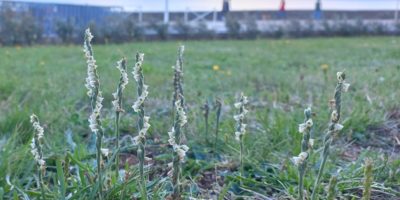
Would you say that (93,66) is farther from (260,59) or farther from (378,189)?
(260,59)

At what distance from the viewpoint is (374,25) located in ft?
49.7

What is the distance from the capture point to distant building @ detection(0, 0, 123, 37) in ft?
41.4

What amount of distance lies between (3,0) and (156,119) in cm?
1190

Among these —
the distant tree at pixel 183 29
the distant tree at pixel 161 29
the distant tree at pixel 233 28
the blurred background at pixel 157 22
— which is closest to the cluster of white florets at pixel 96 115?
the blurred background at pixel 157 22

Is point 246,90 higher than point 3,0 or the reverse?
the reverse

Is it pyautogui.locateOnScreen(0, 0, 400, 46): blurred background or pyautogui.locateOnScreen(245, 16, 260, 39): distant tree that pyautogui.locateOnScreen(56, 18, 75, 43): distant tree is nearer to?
pyautogui.locateOnScreen(0, 0, 400, 46): blurred background

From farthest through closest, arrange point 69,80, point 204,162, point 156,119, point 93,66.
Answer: point 69,80 < point 156,119 < point 204,162 < point 93,66

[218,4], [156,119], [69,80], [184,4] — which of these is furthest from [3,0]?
[156,119]

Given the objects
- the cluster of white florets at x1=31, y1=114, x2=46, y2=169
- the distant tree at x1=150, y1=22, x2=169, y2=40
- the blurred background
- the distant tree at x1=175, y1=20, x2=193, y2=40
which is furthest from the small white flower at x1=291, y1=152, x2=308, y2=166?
the distant tree at x1=175, y1=20, x2=193, y2=40

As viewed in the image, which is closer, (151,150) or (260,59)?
(151,150)

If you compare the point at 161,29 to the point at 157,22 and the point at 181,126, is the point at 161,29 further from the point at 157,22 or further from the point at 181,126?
the point at 181,126

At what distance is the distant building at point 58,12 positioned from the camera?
Result: 1263 cm

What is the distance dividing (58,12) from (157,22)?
9.23 feet

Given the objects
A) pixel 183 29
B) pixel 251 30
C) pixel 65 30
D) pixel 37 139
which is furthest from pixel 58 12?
pixel 37 139
